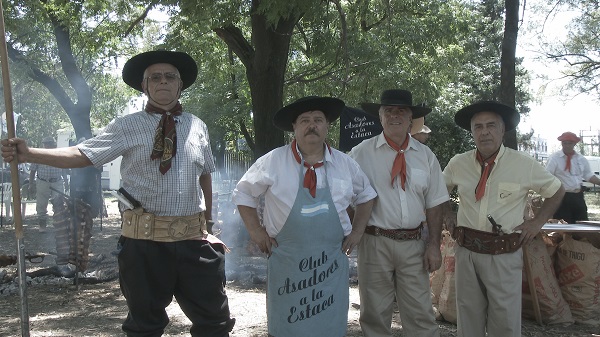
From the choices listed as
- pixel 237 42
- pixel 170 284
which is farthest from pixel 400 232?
pixel 237 42

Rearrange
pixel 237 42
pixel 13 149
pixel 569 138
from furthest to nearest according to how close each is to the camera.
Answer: pixel 569 138, pixel 237 42, pixel 13 149

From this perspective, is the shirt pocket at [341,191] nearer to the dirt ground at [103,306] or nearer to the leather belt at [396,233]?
the leather belt at [396,233]

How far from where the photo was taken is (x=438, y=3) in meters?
12.2

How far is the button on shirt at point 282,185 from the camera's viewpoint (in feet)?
11.2

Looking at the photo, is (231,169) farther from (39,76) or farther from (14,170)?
(14,170)

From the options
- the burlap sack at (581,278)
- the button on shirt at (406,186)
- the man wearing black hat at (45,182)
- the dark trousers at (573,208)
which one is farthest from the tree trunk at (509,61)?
the man wearing black hat at (45,182)

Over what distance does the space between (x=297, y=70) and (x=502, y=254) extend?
11.8m

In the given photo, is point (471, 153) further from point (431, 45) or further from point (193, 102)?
point (193, 102)

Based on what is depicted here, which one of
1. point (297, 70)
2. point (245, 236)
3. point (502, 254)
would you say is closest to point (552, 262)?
point (502, 254)

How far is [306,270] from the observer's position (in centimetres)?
341

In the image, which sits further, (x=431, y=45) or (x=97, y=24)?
(x=97, y=24)

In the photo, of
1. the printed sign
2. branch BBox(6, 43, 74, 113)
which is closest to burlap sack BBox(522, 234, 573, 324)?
the printed sign

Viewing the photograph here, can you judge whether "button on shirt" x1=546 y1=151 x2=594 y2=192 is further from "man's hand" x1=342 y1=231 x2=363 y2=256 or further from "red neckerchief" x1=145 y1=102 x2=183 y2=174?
"red neckerchief" x1=145 y1=102 x2=183 y2=174

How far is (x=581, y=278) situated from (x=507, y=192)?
2.11m
